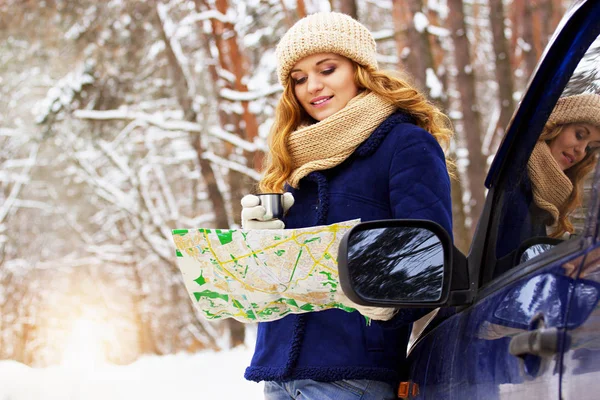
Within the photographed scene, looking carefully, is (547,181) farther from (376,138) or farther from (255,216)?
(255,216)

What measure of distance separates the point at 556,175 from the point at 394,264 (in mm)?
351

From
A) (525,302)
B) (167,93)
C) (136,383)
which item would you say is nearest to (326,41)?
(525,302)

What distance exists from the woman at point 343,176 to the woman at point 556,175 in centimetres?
33

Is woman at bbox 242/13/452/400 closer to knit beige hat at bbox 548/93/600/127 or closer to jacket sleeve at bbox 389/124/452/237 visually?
jacket sleeve at bbox 389/124/452/237

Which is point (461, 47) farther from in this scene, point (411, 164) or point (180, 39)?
point (411, 164)

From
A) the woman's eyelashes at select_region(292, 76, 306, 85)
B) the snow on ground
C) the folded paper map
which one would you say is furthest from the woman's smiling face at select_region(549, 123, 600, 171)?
the snow on ground

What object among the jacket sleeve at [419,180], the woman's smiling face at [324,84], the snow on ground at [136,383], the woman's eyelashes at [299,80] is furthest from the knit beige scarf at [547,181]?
the snow on ground at [136,383]

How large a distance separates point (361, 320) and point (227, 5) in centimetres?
1433

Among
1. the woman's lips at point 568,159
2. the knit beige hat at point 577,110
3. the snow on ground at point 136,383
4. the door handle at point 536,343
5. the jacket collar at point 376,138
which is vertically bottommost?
the snow on ground at point 136,383

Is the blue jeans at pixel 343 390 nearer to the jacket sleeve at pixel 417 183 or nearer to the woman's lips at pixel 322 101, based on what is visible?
the jacket sleeve at pixel 417 183

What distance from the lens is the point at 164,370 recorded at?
9.91m

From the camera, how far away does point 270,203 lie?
2463mm

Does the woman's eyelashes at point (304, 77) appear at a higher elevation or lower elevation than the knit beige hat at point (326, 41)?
lower

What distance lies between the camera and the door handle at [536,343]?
1408 millimetres
